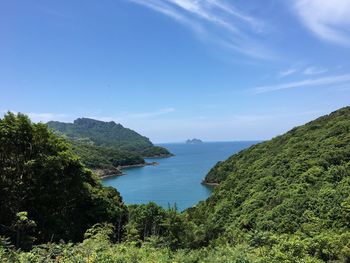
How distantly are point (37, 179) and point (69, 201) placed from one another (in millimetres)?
2644

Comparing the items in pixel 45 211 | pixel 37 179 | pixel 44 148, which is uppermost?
pixel 44 148

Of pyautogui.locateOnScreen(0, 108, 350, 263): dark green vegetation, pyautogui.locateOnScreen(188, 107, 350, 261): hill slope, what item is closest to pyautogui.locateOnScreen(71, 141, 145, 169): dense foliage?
pyautogui.locateOnScreen(188, 107, 350, 261): hill slope

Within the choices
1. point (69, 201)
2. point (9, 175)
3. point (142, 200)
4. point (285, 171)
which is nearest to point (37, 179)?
point (9, 175)

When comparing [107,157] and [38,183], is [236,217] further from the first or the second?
[107,157]

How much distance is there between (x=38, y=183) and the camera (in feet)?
55.2

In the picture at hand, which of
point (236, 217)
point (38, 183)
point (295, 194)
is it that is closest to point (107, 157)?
point (236, 217)

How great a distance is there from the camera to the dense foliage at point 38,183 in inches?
624

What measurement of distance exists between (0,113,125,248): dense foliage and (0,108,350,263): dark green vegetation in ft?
0.20

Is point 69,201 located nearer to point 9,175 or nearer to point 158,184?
point 9,175

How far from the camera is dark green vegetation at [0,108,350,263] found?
8.97 m

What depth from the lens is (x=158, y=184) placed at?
7906 centimetres

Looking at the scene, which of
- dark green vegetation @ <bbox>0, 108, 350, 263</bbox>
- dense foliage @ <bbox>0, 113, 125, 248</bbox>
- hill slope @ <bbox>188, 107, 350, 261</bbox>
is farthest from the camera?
hill slope @ <bbox>188, 107, 350, 261</bbox>

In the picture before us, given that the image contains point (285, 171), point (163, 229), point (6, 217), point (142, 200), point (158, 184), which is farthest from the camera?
point (158, 184)

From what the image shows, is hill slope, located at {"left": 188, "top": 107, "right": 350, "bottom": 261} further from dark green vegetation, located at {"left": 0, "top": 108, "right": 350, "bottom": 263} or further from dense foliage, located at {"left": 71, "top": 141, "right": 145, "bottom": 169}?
dense foliage, located at {"left": 71, "top": 141, "right": 145, "bottom": 169}
